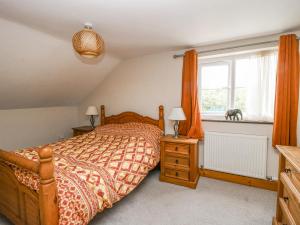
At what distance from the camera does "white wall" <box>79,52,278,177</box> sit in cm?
276

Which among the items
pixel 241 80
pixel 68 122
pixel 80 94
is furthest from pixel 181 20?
pixel 68 122

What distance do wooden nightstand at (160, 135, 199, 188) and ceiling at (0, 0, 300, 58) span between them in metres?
1.57

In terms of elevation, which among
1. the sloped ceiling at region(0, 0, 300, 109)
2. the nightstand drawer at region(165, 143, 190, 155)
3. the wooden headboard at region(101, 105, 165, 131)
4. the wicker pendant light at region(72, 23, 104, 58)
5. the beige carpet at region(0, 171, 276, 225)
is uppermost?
the sloped ceiling at region(0, 0, 300, 109)

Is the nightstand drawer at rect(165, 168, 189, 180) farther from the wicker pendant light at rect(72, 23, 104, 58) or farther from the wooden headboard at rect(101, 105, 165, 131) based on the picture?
the wicker pendant light at rect(72, 23, 104, 58)

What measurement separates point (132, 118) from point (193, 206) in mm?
1956

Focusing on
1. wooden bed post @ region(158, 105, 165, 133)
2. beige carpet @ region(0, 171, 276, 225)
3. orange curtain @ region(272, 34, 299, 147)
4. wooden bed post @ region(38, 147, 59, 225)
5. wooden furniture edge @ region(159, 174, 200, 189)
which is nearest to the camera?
wooden bed post @ region(38, 147, 59, 225)

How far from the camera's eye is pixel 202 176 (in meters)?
2.94

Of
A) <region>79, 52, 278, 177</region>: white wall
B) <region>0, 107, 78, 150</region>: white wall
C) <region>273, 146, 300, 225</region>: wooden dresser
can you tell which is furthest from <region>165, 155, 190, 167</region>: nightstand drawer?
<region>0, 107, 78, 150</region>: white wall

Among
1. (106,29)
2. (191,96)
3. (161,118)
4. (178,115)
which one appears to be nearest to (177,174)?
(178,115)

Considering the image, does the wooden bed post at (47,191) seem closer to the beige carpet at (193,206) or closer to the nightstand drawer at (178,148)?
the beige carpet at (193,206)

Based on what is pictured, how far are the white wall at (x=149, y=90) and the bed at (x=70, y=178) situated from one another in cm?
90

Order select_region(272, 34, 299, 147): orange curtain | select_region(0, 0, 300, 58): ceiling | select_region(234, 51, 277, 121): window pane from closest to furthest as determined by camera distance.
Answer: select_region(0, 0, 300, 58): ceiling, select_region(272, 34, 299, 147): orange curtain, select_region(234, 51, 277, 121): window pane

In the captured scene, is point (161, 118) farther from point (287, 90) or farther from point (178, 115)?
point (287, 90)

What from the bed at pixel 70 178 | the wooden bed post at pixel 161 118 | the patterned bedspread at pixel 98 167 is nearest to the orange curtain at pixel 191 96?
the wooden bed post at pixel 161 118
